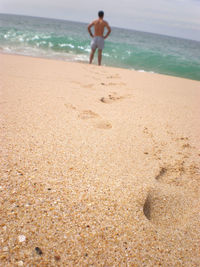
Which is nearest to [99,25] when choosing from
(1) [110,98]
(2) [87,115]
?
(1) [110,98]

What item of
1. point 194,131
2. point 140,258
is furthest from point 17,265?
point 194,131

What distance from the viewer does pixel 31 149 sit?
44.4 inches

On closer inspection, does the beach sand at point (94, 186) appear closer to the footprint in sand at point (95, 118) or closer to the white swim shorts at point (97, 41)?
the footprint in sand at point (95, 118)

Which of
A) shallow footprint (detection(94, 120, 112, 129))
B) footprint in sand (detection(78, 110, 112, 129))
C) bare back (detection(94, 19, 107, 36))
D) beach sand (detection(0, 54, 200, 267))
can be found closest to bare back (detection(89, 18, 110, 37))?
bare back (detection(94, 19, 107, 36))

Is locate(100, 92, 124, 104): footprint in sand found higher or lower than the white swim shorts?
lower

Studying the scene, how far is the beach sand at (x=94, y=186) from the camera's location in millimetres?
710

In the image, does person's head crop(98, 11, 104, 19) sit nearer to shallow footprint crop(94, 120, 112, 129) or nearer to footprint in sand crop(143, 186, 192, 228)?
shallow footprint crop(94, 120, 112, 129)

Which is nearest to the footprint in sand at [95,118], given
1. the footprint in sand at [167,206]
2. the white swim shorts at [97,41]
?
the footprint in sand at [167,206]

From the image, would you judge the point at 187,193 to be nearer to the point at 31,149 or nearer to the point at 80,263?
the point at 80,263

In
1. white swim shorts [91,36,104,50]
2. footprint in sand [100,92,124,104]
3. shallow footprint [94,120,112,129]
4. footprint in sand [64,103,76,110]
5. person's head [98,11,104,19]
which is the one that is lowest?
shallow footprint [94,120,112,129]

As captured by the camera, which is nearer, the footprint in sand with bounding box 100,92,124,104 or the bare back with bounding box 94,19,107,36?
the footprint in sand with bounding box 100,92,124,104

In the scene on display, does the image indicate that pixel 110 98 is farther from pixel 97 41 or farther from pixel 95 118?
pixel 97 41

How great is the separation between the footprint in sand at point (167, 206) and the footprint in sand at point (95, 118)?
0.75 meters

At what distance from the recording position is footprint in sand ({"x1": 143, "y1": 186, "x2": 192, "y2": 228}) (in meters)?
0.89
